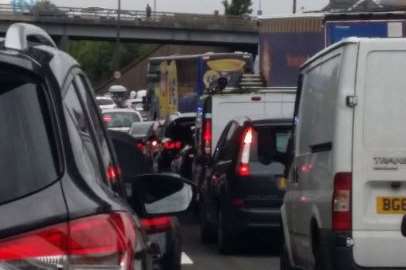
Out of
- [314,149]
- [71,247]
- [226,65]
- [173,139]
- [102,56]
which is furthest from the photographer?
[102,56]

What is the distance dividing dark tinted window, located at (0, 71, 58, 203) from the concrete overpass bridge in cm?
7790

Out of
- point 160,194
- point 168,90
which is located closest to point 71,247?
point 160,194

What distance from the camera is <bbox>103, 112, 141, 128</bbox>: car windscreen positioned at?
40.4 m

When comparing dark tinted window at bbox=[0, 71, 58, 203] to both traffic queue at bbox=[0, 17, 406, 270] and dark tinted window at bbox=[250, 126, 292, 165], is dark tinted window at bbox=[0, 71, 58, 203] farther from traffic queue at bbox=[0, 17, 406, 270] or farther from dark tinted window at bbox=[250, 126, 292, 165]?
dark tinted window at bbox=[250, 126, 292, 165]

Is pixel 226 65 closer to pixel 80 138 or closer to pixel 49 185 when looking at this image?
pixel 80 138

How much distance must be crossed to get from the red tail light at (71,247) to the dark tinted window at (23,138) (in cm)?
17

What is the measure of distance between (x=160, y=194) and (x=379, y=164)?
433cm

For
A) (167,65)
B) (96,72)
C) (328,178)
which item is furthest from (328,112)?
(96,72)

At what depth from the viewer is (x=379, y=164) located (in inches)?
372

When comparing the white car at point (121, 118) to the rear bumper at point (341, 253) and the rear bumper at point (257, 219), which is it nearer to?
the rear bumper at point (257, 219)

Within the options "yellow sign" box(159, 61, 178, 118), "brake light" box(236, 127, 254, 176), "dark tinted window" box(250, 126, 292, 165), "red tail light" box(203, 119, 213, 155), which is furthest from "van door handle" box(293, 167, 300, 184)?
"yellow sign" box(159, 61, 178, 118)

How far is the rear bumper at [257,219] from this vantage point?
15.5m

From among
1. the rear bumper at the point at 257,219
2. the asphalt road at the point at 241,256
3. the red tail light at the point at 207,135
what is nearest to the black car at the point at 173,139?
the red tail light at the point at 207,135

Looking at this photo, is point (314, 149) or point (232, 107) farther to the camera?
point (232, 107)
